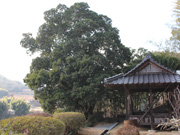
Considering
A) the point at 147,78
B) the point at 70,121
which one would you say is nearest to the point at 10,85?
the point at 70,121

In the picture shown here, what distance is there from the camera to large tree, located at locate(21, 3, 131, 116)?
561 inches

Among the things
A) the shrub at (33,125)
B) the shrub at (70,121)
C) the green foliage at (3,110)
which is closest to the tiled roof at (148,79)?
the shrub at (70,121)

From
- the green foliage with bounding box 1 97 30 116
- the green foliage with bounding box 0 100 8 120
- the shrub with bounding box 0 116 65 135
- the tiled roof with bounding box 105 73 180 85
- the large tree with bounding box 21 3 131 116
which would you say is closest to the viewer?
the shrub with bounding box 0 116 65 135

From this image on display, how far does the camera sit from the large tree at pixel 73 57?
14250 mm

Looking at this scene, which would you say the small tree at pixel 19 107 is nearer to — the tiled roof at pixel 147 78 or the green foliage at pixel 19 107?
the green foliage at pixel 19 107

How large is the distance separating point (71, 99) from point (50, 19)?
6660mm

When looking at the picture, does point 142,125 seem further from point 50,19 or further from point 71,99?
point 50,19

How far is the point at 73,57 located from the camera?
1484 cm

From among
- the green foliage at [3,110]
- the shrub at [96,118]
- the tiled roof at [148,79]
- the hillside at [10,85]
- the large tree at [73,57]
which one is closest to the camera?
the tiled roof at [148,79]

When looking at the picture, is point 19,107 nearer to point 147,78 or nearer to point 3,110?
point 3,110

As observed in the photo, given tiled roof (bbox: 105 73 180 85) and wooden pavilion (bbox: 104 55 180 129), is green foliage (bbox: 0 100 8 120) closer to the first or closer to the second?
wooden pavilion (bbox: 104 55 180 129)

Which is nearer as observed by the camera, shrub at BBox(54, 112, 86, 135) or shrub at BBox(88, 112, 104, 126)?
shrub at BBox(54, 112, 86, 135)

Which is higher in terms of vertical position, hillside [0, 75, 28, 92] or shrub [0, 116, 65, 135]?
hillside [0, 75, 28, 92]

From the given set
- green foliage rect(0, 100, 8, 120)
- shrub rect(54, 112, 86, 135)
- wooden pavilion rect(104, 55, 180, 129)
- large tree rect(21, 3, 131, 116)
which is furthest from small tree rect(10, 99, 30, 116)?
wooden pavilion rect(104, 55, 180, 129)
